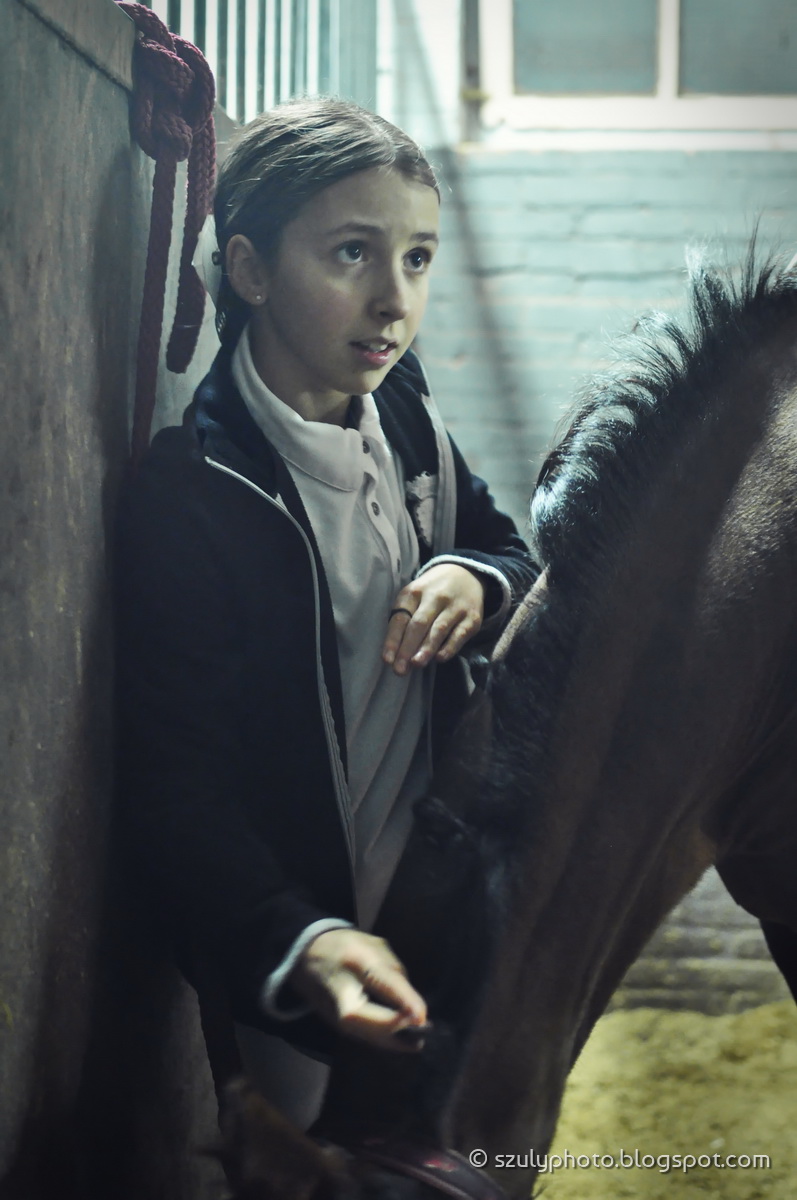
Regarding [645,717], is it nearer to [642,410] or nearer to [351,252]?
[642,410]

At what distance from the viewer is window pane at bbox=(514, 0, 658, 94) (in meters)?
1.95

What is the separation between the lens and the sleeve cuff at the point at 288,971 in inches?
23.5

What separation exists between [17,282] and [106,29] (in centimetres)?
22

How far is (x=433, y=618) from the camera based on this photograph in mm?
739

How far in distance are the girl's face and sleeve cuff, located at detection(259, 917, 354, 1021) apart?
14.8 inches

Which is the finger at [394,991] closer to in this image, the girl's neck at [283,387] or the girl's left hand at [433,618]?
the girl's left hand at [433,618]

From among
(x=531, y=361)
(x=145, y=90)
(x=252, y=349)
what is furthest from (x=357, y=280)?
(x=531, y=361)

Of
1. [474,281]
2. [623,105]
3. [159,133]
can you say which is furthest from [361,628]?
[623,105]

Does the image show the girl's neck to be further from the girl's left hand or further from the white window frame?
the white window frame

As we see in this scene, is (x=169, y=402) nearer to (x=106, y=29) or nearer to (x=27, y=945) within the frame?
(x=106, y=29)

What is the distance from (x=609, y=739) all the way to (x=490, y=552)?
266mm

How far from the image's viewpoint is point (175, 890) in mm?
666

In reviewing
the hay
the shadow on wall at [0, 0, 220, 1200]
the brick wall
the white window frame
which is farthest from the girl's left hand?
the white window frame

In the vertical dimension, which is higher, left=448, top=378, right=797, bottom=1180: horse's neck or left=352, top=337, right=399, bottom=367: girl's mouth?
left=352, top=337, right=399, bottom=367: girl's mouth
